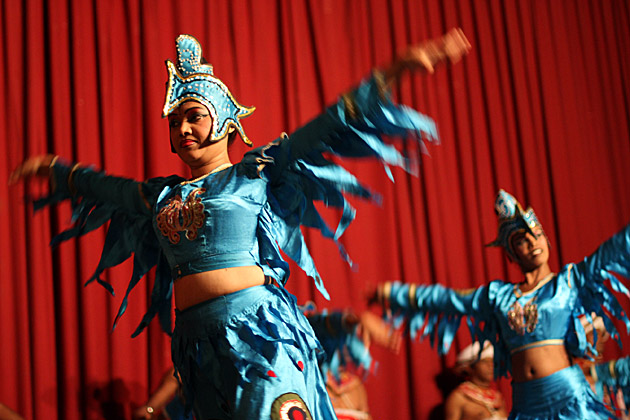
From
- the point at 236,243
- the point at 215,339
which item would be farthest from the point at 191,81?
the point at 215,339

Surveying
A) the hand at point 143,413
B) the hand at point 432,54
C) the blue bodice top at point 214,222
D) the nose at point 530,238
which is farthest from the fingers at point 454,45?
the hand at point 143,413

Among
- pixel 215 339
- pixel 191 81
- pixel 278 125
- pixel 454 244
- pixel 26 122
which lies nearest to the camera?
pixel 215 339

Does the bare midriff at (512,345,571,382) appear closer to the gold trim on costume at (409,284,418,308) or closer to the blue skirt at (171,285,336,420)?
the gold trim on costume at (409,284,418,308)

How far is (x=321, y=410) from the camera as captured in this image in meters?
1.99

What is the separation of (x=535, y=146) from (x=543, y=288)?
194cm

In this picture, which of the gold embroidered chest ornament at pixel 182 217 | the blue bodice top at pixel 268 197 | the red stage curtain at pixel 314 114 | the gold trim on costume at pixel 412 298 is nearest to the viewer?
the blue bodice top at pixel 268 197

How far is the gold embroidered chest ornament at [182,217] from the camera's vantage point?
2064 millimetres

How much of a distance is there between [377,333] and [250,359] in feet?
1.08

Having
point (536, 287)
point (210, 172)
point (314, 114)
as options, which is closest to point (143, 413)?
point (210, 172)

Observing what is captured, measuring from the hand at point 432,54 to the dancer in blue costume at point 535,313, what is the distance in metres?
1.60

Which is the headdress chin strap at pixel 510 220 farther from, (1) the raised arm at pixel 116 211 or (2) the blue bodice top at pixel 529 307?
(1) the raised arm at pixel 116 211

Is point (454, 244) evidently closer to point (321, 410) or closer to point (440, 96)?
point (440, 96)

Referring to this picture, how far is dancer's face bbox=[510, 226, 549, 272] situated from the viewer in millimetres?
3332

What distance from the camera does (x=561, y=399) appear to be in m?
3.06
